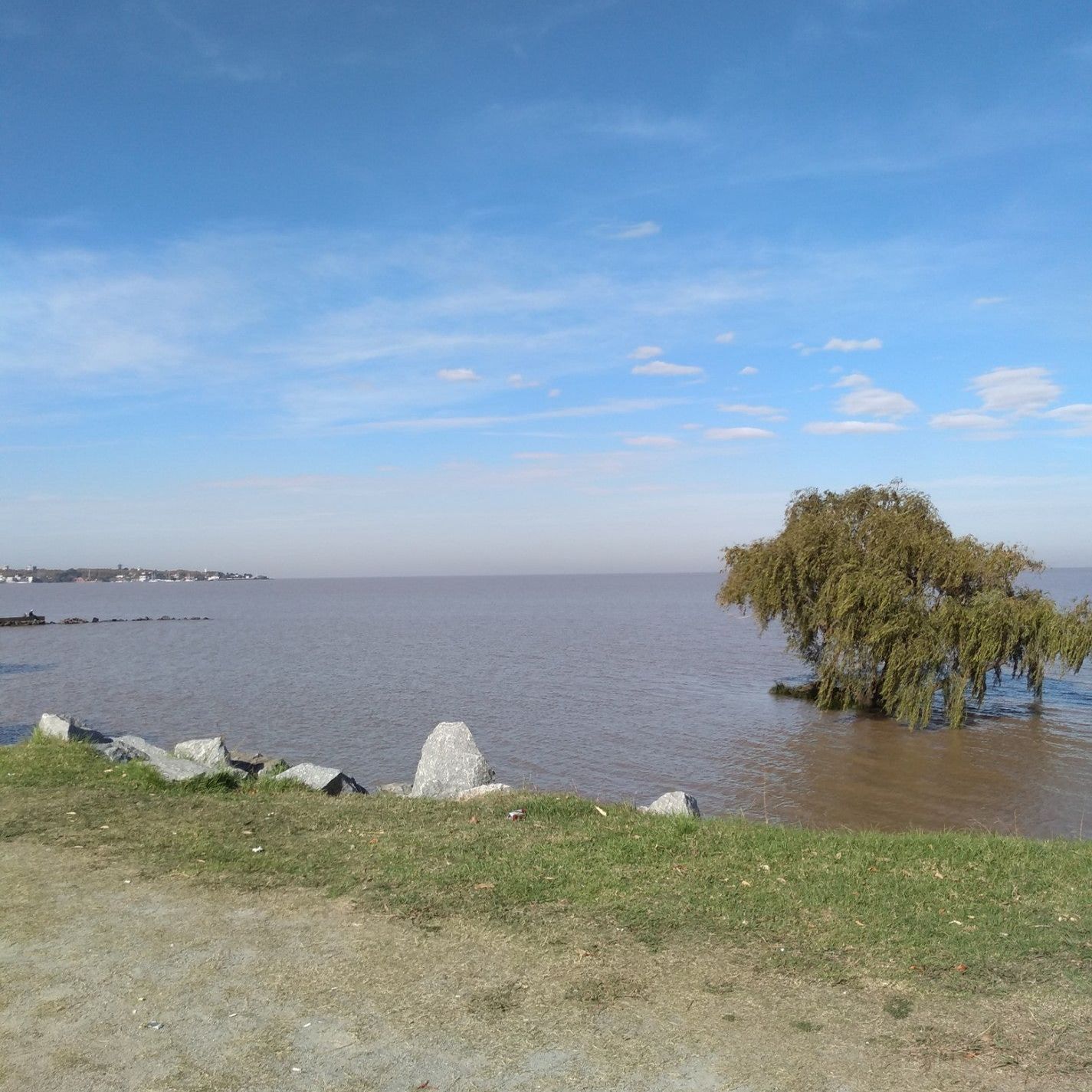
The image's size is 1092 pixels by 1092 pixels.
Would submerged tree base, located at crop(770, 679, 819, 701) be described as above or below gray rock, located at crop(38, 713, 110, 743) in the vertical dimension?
below

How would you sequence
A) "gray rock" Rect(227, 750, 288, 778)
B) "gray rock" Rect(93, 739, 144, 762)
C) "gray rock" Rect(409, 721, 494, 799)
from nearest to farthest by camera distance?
"gray rock" Rect(93, 739, 144, 762) → "gray rock" Rect(409, 721, 494, 799) → "gray rock" Rect(227, 750, 288, 778)

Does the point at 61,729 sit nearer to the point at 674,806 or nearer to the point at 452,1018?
the point at 674,806

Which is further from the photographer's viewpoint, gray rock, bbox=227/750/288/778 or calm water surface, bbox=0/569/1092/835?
calm water surface, bbox=0/569/1092/835

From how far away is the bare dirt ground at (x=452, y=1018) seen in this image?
5113 millimetres

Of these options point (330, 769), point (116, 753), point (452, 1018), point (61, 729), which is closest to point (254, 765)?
point (61, 729)

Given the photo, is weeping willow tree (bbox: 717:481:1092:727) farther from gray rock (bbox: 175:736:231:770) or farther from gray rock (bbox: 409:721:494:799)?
gray rock (bbox: 175:736:231:770)

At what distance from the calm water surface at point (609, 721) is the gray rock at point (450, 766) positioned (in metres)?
5.45

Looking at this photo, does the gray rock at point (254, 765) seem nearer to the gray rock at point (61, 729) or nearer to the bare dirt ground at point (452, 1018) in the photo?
the gray rock at point (61, 729)

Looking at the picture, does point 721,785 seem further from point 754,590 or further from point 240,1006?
point 240,1006

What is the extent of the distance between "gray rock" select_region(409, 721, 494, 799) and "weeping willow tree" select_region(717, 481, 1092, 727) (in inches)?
673

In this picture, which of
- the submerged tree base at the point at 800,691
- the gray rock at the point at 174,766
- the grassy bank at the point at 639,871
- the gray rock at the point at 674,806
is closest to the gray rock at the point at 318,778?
the gray rock at the point at 174,766

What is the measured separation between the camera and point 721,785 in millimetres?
21500

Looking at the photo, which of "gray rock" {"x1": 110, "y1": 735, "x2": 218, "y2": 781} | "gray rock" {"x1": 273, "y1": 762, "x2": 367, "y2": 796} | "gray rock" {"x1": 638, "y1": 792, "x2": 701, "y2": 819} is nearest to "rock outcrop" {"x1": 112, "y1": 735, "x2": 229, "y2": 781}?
"gray rock" {"x1": 110, "y1": 735, "x2": 218, "y2": 781}

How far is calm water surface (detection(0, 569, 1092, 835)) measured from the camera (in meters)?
21.1
